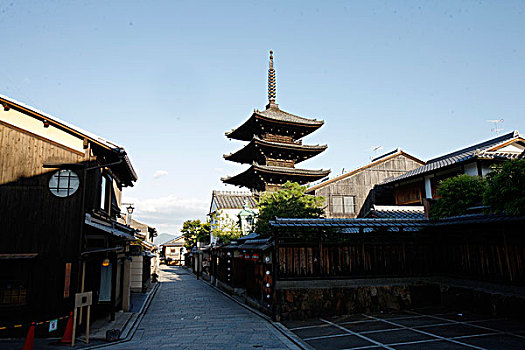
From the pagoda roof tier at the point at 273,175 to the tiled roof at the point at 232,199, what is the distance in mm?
4306

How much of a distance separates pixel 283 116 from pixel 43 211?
23.5 metres

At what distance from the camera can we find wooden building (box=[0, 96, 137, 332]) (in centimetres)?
1211

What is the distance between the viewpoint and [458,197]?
16656mm

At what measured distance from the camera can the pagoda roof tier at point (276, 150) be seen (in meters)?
30.2

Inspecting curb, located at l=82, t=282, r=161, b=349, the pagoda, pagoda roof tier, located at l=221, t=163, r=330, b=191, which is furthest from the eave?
curb, located at l=82, t=282, r=161, b=349

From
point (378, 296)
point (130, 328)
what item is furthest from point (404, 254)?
point (130, 328)

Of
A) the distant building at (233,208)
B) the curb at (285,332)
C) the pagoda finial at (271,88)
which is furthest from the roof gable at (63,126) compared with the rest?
the pagoda finial at (271,88)

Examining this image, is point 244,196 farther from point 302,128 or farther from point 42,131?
point 42,131

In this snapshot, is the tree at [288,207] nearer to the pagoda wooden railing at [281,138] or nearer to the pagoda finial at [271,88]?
the pagoda wooden railing at [281,138]

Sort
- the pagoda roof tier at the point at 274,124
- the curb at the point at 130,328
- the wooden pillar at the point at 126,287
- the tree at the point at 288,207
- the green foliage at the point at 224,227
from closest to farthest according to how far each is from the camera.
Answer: the curb at the point at 130,328
the wooden pillar at the point at 126,287
the tree at the point at 288,207
the pagoda roof tier at the point at 274,124
the green foliage at the point at 224,227

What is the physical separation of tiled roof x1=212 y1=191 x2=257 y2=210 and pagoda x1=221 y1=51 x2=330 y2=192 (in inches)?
137

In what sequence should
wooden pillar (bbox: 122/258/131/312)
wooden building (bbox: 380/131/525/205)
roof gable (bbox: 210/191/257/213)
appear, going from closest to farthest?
wooden pillar (bbox: 122/258/131/312)
wooden building (bbox: 380/131/525/205)
roof gable (bbox: 210/191/257/213)

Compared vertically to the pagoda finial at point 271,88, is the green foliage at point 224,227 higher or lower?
lower

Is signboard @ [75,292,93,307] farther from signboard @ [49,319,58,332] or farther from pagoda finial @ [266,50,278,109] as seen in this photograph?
pagoda finial @ [266,50,278,109]
